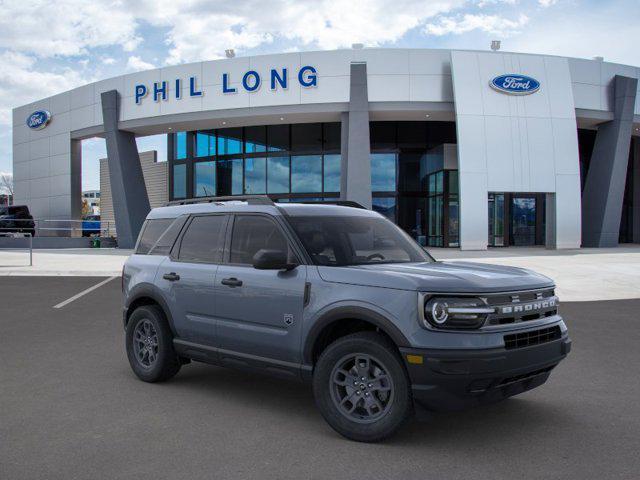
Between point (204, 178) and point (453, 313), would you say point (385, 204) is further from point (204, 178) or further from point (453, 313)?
point (453, 313)

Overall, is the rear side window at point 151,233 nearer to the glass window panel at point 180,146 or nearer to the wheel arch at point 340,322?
A: the wheel arch at point 340,322

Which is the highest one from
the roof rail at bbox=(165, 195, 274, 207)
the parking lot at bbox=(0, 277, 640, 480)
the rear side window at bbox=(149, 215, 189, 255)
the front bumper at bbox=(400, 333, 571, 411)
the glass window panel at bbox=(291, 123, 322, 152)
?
the glass window panel at bbox=(291, 123, 322, 152)

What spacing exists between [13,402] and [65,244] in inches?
1228

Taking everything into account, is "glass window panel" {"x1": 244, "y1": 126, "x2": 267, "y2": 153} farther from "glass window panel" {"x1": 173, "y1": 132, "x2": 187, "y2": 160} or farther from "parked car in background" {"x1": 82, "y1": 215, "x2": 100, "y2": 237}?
"parked car in background" {"x1": 82, "y1": 215, "x2": 100, "y2": 237}

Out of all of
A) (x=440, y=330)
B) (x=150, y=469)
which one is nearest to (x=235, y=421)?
(x=150, y=469)

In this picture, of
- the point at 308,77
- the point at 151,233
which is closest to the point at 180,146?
the point at 308,77

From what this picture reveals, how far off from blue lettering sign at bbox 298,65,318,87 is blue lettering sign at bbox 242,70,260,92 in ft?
6.83

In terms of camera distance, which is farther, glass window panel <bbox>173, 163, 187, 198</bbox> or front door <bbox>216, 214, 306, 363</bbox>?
glass window panel <bbox>173, 163, 187, 198</bbox>

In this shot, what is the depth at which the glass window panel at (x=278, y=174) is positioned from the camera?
112 ft

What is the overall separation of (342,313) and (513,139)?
25051 millimetres

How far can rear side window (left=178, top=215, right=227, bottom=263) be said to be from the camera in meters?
5.55

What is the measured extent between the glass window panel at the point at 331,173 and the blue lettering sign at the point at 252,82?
738 cm

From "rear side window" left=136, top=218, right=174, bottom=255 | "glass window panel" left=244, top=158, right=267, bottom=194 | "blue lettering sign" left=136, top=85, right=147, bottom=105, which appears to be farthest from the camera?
"glass window panel" left=244, top=158, right=267, bottom=194

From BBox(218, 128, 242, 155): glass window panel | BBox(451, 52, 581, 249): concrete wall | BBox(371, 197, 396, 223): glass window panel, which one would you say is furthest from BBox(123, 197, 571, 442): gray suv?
BBox(218, 128, 242, 155): glass window panel
